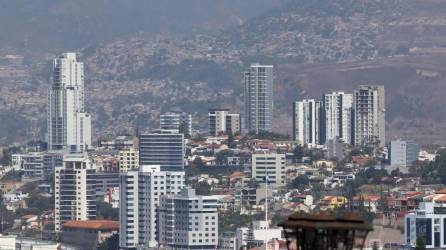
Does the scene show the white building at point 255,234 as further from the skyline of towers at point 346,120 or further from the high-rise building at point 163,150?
the skyline of towers at point 346,120

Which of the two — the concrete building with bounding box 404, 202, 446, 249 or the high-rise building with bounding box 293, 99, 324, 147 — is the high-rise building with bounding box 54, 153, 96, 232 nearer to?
the concrete building with bounding box 404, 202, 446, 249

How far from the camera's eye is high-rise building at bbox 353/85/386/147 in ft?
304

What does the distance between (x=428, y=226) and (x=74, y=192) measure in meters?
21.0

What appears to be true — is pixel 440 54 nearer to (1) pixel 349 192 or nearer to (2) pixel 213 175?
(2) pixel 213 175

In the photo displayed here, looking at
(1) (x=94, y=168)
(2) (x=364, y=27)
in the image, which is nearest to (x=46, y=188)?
(1) (x=94, y=168)

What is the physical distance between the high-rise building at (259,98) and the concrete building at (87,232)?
104 ft

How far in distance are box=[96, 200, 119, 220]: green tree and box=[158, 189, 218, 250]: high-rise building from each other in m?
7.94

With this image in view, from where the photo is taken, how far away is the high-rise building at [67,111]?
9325cm

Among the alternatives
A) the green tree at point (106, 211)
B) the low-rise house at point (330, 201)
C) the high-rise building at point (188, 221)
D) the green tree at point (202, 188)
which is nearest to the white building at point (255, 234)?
the high-rise building at point (188, 221)

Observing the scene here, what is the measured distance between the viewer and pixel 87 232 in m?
63.8

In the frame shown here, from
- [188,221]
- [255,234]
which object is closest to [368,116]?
[188,221]

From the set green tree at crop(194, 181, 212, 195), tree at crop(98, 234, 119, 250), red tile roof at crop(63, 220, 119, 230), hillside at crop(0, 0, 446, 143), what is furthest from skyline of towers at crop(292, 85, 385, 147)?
tree at crop(98, 234, 119, 250)

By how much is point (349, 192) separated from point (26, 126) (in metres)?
56.1

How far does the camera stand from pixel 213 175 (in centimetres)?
8056
